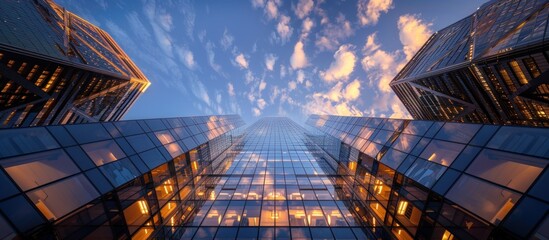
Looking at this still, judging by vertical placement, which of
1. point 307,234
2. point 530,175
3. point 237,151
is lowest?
point 307,234

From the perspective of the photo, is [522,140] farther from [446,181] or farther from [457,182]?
[446,181]

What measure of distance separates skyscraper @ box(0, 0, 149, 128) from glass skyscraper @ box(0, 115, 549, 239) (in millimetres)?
25775

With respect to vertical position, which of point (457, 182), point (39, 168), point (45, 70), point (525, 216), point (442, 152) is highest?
point (45, 70)

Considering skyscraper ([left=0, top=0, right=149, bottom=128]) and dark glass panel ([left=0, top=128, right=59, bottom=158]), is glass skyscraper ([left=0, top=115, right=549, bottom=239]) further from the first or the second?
skyscraper ([left=0, top=0, right=149, bottom=128])

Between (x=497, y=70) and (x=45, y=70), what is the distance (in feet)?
242

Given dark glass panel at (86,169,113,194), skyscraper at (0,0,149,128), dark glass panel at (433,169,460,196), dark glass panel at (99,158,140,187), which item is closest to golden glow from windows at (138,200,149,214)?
dark glass panel at (99,158,140,187)

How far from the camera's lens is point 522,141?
8.88 m

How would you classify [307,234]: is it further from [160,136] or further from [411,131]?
[160,136]

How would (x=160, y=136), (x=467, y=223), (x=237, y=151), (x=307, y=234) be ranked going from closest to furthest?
(x=467, y=223), (x=307, y=234), (x=160, y=136), (x=237, y=151)

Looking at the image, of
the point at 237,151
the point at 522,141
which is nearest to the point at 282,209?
the point at 522,141

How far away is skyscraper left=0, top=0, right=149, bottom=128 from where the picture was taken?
86.8 feet

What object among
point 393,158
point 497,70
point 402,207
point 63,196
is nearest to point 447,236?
point 402,207

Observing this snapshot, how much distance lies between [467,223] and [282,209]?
1097cm

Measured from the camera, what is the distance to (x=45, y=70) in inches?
1239
